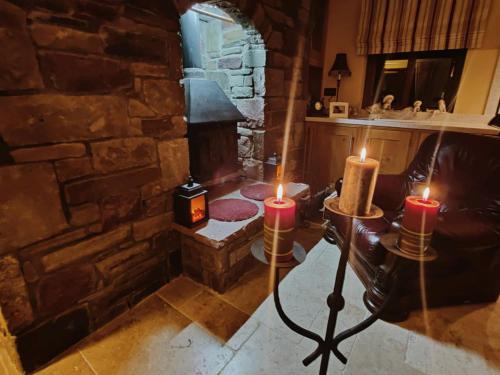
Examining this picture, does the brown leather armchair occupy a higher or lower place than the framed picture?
lower

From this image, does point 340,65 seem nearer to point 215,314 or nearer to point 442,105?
point 442,105

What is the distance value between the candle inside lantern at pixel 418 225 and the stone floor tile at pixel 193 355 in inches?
42.7

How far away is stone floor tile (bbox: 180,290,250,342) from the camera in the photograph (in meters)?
1.52

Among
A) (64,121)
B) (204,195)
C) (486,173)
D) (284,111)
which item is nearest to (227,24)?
(284,111)

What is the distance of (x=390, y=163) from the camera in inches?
110

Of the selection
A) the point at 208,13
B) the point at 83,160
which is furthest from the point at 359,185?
the point at 208,13

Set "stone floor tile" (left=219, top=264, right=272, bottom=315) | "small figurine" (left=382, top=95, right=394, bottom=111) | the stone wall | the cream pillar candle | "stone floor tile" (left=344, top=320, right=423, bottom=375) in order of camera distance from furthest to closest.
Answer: "small figurine" (left=382, top=95, right=394, bottom=111) < "stone floor tile" (left=219, top=264, right=272, bottom=315) < "stone floor tile" (left=344, top=320, right=423, bottom=375) < the stone wall < the cream pillar candle

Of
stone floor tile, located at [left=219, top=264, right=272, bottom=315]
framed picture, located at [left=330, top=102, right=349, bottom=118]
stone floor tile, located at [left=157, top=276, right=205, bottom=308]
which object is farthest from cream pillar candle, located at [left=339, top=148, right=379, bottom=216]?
framed picture, located at [left=330, top=102, right=349, bottom=118]

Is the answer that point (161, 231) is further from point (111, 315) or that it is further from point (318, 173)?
point (318, 173)

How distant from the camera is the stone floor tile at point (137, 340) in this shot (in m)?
1.32

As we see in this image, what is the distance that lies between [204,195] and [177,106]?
0.61 meters

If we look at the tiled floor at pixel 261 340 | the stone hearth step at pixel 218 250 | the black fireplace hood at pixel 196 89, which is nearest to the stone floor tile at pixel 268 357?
Result: the tiled floor at pixel 261 340

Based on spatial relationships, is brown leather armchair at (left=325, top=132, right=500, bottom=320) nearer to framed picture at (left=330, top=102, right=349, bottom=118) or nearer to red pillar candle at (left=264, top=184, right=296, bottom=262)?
red pillar candle at (left=264, top=184, right=296, bottom=262)

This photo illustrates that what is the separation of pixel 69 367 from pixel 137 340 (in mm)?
317
